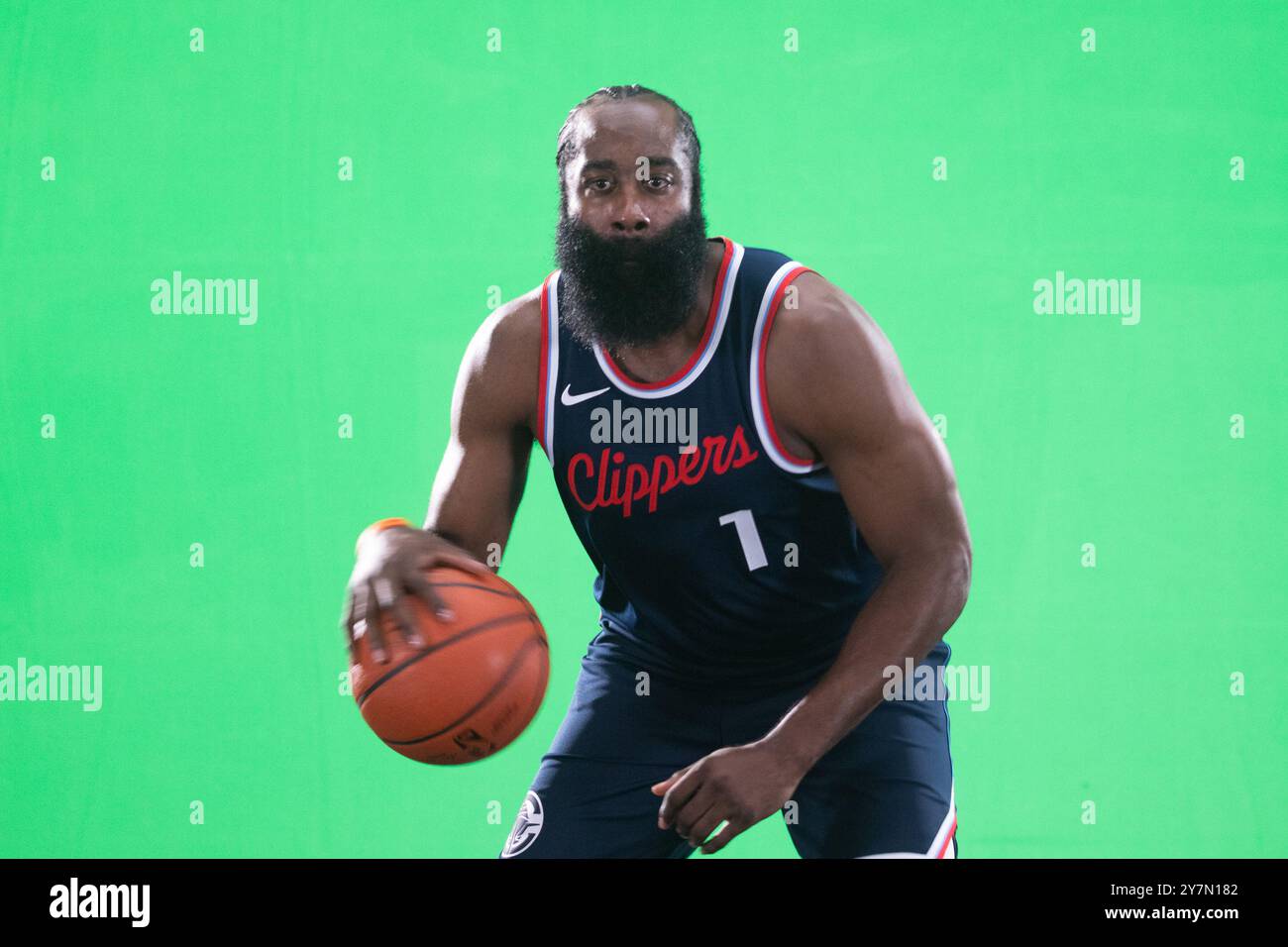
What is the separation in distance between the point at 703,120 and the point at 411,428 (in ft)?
3.68

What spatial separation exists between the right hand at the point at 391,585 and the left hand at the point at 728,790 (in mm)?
394

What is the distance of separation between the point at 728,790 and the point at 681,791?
0.21ft

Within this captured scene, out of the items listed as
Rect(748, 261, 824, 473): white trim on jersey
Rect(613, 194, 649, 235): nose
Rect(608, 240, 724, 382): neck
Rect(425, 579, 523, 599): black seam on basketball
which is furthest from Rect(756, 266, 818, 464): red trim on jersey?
Rect(425, 579, 523, 599): black seam on basketball

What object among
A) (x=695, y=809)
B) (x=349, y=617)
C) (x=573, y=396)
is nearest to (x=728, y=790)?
(x=695, y=809)

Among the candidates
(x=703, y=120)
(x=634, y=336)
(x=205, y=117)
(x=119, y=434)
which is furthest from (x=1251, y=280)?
(x=119, y=434)

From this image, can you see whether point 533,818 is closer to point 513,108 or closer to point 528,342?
point 528,342

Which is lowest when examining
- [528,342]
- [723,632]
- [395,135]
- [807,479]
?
[723,632]

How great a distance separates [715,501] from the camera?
1.98m

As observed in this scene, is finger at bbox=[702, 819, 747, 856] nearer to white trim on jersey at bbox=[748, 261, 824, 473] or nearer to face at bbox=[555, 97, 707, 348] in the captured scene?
white trim on jersey at bbox=[748, 261, 824, 473]

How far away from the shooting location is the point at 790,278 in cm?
200

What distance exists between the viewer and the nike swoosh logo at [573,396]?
2.04 m

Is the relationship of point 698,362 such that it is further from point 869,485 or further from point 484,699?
point 484,699

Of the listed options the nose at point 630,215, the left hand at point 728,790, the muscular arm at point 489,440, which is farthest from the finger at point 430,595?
the nose at point 630,215

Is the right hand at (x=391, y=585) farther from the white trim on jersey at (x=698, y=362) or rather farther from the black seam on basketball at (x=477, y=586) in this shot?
the white trim on jersey at (x=698, y=362)
